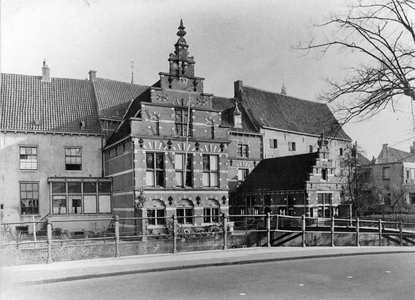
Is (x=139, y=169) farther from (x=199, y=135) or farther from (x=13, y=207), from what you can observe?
(x=13, y=207)

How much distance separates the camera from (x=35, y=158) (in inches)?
968

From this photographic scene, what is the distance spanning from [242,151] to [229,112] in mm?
3435

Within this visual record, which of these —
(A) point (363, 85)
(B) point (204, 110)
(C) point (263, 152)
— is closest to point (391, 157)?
(C) point (263, 152)

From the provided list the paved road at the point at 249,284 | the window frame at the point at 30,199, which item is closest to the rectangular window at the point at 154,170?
the window frame at the point at 30,199

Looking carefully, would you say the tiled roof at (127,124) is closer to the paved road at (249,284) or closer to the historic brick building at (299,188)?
the historic brick building at (299,188)

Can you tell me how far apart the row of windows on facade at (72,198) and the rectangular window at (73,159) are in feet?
3.72

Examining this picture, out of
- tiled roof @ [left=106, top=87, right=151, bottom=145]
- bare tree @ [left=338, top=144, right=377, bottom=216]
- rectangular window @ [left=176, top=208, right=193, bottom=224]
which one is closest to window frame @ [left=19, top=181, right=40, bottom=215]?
tiled roof @ [left=106, top=87, right=151, bottom=145]

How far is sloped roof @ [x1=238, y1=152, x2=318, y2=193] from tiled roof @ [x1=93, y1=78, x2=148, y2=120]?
10.8m

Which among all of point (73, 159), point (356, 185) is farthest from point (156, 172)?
point (356, 185)

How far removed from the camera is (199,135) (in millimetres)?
24000

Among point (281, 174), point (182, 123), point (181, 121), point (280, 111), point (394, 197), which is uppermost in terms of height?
point (280, 111)

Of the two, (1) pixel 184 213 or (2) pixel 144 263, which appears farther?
(1) pixel 184 213

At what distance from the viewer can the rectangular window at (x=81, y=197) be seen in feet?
80.3

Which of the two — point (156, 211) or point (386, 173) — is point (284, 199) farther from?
point (386, 173)
